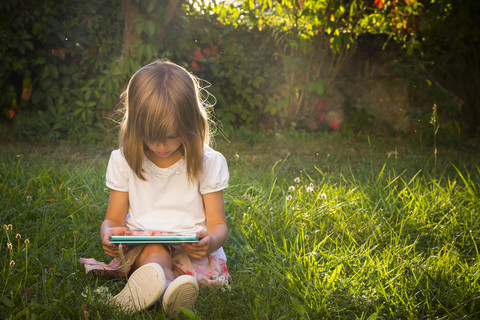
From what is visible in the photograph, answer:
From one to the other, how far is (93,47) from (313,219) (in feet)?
12.5

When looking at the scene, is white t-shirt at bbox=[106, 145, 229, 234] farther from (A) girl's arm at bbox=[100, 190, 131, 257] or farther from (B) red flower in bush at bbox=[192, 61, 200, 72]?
(B) red flower in bush at bbox=[192, 61, 200, 72]

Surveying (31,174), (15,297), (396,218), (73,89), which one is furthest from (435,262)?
(73,89)

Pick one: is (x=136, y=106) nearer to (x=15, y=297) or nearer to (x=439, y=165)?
(x=15, y=297)

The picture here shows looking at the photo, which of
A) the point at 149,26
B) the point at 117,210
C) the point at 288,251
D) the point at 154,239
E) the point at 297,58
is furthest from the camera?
the point at 297,58

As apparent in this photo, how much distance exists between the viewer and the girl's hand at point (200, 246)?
67.9 inches

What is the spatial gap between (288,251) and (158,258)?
2.20ft

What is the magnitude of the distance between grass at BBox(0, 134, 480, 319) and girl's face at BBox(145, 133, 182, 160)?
0.54 meters

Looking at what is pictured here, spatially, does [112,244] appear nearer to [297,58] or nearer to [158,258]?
[158,258]

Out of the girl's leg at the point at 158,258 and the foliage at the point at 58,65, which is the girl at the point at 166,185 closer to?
the girl's leg at the point at 158,258

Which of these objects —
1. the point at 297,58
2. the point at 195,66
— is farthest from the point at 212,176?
the point at 297,58

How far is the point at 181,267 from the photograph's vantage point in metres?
1.89

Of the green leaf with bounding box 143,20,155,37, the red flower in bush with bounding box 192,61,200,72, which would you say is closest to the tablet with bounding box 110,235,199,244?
the green leaf with bounding box 143,20,155,37

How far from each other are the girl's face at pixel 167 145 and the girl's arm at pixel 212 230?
10.5 inches

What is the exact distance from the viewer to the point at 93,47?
17.2 ft
